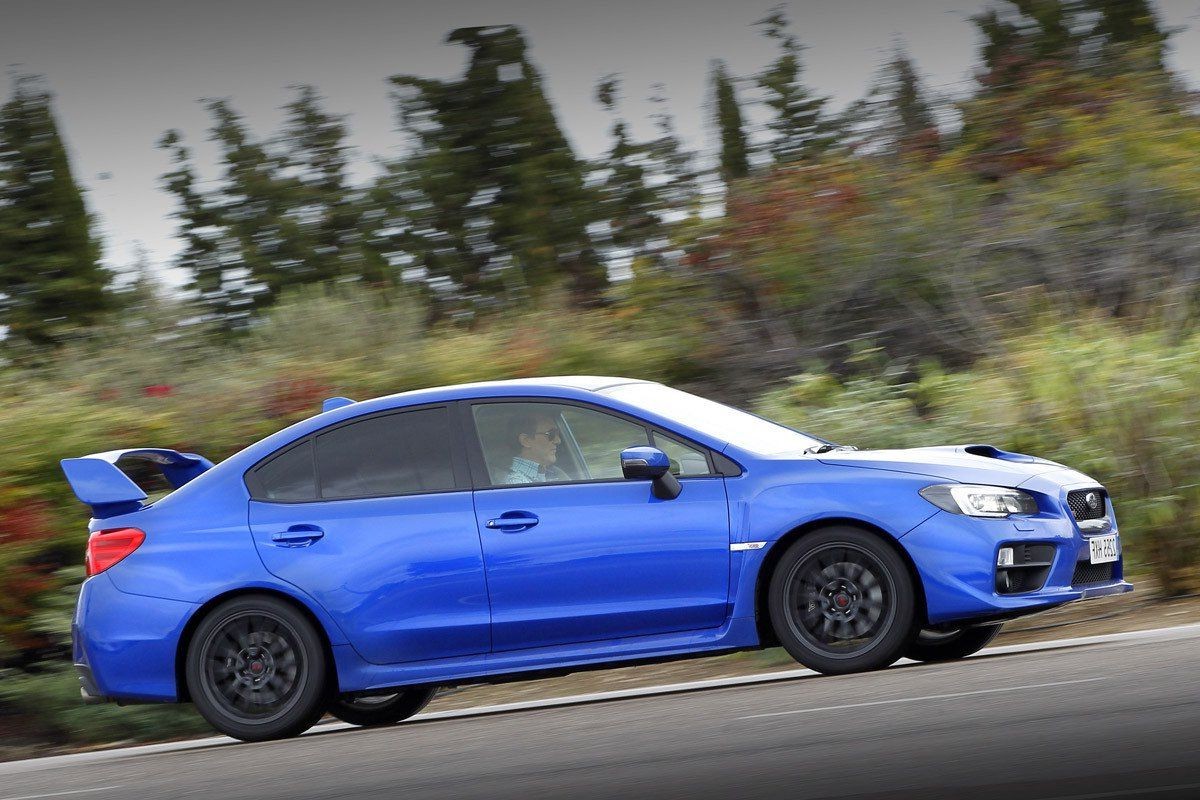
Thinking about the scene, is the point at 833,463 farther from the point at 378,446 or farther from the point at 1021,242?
the point at 1021,242

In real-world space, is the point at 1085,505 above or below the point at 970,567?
above

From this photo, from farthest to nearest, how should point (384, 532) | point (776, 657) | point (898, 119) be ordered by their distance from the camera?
point (898, 119)
point (776, 657)
point (384, 532)

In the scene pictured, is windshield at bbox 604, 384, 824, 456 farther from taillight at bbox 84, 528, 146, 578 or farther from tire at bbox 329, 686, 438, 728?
taillight at bbox 84, 528, 146, 578

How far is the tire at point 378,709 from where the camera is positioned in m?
8.50

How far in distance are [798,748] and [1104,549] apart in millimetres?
2318

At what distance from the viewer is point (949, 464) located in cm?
724

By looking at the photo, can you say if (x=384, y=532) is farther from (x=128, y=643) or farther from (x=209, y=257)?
(x=209, y=257)

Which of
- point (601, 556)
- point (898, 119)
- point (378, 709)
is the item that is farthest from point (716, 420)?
point (898, 119)

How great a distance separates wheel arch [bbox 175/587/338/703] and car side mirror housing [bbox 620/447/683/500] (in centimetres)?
166

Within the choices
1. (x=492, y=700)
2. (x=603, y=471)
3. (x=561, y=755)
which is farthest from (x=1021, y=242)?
(x=561, y=755)

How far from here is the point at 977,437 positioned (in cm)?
1154

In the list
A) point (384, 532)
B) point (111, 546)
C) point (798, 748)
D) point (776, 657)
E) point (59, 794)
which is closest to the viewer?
point (798, 748)

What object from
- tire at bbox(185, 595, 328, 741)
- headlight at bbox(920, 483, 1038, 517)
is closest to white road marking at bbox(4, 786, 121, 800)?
tire at bbox(185, 595, 328, 741)

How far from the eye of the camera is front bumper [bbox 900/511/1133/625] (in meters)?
6.91
